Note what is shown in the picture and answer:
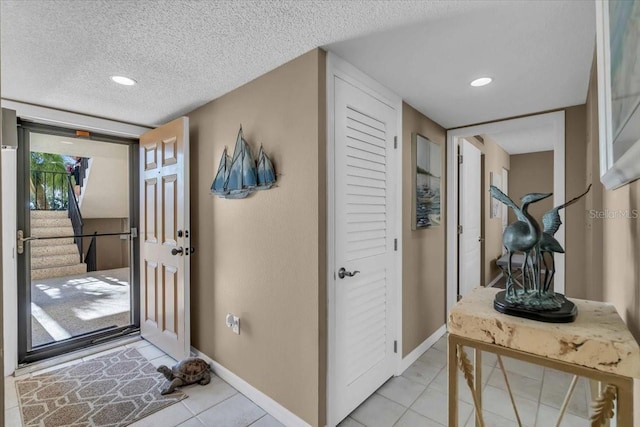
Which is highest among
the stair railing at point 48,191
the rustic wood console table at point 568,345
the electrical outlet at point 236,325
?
the stair railing at point 48,191

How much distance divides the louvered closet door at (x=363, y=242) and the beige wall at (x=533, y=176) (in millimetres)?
4606

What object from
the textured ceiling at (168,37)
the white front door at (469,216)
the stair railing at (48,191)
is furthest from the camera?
the white front door at (469,216)

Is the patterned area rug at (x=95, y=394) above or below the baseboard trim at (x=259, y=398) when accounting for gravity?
below

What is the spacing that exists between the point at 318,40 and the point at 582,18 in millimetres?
1225

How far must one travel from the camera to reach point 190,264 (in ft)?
8.86

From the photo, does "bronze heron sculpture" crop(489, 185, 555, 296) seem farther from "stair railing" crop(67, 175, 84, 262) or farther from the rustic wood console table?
Result: "stair railing" crop(67, 175, 84, 262)

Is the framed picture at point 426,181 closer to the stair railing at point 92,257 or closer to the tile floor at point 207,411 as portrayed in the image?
the tile floor at point 207,411

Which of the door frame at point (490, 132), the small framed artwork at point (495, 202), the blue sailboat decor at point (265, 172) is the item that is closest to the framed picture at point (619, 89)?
the blue sailboat decor at point (265, 172)

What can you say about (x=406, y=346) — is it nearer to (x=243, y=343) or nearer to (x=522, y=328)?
(x=243, y=343)

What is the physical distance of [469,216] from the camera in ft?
12.0

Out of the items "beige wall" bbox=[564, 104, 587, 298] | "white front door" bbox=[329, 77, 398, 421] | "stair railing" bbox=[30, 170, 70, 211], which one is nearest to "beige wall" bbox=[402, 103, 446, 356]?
"white front door" bbox=[329, 77, 398, 421]

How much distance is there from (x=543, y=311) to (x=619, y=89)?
63 centimetres

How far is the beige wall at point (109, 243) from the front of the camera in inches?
136

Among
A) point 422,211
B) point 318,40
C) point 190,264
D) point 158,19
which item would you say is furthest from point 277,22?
point 190,264
